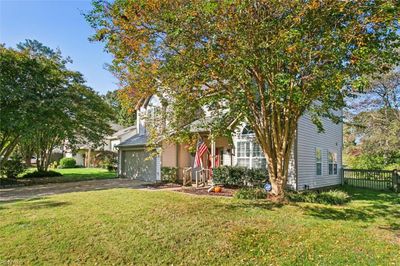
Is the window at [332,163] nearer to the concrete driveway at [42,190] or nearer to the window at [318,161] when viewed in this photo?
the window at [318,161]

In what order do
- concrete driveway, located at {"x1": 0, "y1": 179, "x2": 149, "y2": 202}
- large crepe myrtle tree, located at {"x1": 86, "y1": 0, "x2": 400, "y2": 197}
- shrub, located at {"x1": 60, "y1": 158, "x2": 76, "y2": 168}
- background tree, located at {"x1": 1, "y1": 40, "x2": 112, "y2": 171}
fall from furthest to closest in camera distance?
shrub, located at {"x1": 60, "y1": 158, "x2": 76, "y2": 168} → background tree, located at {"x1": 1, "y1": 40, "x2": 112, "y2": 171} → concrete driveway, located at {"x1": 0, "y1": 179, "x2": 149, "y2": 202} → large crepe myrtle tree, located at {"x1": 86, "y1": 0, "x2": 400, "y2": 197}

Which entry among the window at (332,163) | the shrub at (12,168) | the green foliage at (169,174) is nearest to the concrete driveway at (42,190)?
the green foliage at (169,174)

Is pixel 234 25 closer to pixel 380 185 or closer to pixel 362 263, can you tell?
pixel 362 263

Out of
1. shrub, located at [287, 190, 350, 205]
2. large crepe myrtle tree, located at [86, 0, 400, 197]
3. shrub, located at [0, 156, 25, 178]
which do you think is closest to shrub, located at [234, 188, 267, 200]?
large crepe myrtle tree, located at [86, 0, 400, 197]

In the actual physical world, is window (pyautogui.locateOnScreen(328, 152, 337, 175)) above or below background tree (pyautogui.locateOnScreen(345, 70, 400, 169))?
below

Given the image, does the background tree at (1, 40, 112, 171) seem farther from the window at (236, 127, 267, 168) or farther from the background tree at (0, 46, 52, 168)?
the window at (236, 127, 267, 168)

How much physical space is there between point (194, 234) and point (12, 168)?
755 inches

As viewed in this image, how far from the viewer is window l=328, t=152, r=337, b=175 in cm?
1831

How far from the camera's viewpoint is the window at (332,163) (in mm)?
18312

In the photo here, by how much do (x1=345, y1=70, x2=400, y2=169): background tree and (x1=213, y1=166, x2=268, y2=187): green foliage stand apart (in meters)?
13.7

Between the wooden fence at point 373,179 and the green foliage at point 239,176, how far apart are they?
8.81 metres

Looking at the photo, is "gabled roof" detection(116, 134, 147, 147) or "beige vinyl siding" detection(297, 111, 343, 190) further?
"gabled roof" detection(116, 134, 147, 147)

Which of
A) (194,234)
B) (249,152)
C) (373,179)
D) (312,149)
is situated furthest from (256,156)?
(373,179)

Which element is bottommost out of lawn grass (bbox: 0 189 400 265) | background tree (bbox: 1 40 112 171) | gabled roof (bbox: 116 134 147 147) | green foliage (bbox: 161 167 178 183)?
lawn grass (bbox: 0 189 400 265)
